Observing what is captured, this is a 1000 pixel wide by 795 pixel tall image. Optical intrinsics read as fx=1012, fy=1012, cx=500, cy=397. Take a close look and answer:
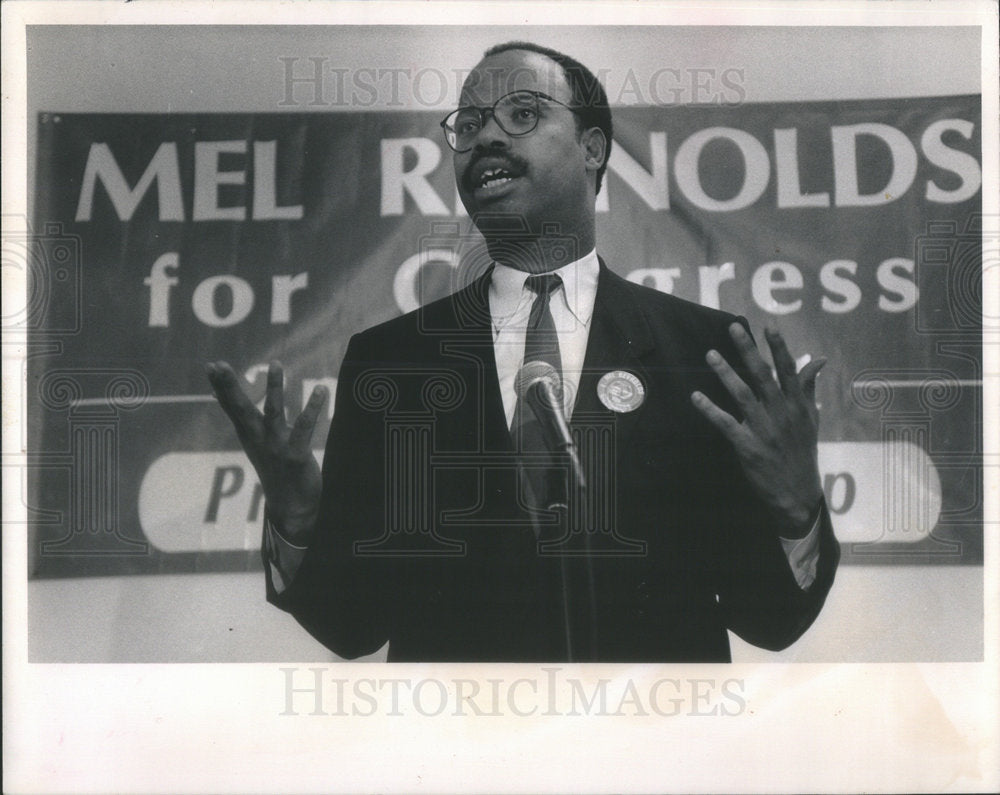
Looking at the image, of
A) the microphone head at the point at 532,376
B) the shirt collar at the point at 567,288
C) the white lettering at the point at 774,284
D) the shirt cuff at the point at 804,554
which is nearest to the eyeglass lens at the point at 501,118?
the shirt collar at the point at 567,288

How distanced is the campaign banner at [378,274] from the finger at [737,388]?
0.52 feet

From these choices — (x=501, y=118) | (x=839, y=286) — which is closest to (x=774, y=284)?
(x=839, y=286)

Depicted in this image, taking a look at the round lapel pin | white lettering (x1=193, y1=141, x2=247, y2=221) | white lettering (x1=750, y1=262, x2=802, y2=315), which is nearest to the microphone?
the round lapel pin

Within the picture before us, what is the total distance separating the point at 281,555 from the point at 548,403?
0.78 metres

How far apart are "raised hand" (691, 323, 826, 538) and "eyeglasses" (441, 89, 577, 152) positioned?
0.74 metres

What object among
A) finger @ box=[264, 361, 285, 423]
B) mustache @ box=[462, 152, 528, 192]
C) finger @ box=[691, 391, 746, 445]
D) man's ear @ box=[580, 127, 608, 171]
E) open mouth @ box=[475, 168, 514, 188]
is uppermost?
man's ear @ box=[580, 127, 608, 171]

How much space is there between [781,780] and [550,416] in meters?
1.09

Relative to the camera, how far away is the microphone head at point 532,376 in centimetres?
255

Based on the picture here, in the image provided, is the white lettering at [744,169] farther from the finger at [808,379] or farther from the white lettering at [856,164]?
the finger at [808,379]

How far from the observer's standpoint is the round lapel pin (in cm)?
254

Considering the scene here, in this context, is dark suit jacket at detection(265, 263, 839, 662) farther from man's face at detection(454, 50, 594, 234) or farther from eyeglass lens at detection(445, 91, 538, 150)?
eyeglass lens at detection(445, 91, 538, 150)

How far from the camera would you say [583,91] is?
2574mm

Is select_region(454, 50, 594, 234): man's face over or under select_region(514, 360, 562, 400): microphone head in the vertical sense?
over

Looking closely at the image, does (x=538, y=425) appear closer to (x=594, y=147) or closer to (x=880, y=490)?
(x=594, y=147)
